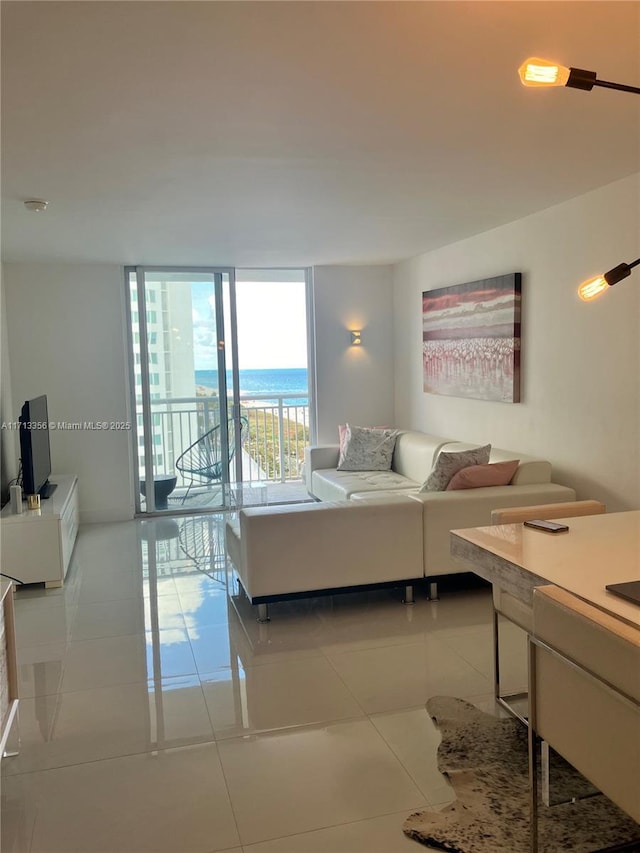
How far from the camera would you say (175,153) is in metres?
3.12

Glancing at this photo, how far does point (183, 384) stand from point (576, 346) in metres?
3.90

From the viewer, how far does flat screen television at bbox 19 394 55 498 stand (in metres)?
4.69

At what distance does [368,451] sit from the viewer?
246 inches

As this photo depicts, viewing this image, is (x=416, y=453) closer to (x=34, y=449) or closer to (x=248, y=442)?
(x=34, y=449)

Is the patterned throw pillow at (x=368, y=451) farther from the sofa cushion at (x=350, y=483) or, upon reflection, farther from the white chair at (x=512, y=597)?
the white chair at (x=512, y=597)

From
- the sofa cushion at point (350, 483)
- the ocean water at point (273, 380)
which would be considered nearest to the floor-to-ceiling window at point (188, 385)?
the sofa cushion at point (350, 483)

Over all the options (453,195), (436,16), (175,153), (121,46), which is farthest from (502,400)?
(121,46)

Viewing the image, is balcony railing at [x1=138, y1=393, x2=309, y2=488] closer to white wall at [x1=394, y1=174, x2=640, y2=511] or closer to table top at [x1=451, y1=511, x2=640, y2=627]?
white wall at [x1=394, y1=174, x2=640, y2=511]

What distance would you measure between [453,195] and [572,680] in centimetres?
317

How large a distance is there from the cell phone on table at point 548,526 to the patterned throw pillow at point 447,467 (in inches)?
66.5

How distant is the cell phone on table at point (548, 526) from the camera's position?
2.41m

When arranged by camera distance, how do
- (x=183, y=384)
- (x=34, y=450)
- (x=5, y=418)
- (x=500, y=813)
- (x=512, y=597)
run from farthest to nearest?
(x=183, y=384), (x=5, y=418), (x=34, y=450), (x=512, y=597), (x=500, y=813)

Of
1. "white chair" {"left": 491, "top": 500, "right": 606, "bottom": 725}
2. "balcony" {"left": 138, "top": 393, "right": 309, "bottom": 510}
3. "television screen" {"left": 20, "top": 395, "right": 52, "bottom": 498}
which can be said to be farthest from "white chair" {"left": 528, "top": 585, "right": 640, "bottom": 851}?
"balcony" {"left": 138, "top": 393, "right": 309, "bottom": 510}

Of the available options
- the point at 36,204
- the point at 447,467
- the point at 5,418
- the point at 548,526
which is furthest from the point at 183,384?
the point at 548,526
